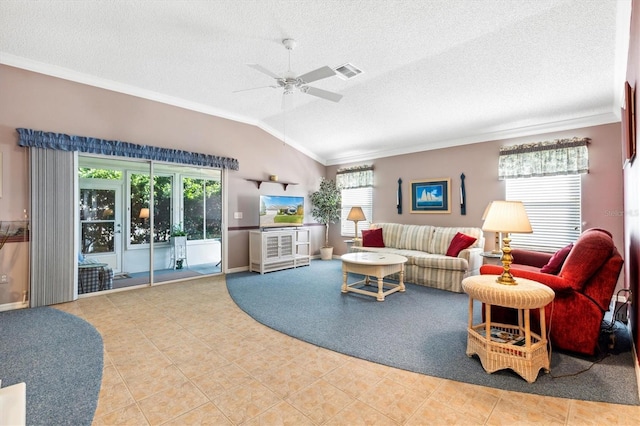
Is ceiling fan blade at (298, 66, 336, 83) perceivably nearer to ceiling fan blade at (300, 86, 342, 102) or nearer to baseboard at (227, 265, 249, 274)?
ceiling fan blade at (300, 86, 342, 102)

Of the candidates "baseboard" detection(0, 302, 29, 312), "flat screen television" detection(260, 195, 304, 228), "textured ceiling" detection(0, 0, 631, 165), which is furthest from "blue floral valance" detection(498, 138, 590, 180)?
"baseboard" detection(0, 302, 29, 312)

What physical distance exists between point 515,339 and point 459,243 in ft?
8.29

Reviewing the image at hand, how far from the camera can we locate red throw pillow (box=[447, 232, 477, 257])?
4668mm

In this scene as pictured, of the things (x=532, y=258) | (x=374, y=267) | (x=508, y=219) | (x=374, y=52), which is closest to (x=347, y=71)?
(x=374, y=52)

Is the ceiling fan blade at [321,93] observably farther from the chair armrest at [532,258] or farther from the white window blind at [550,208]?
the white window blind at [550,208]

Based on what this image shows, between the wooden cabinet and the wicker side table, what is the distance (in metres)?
3.95

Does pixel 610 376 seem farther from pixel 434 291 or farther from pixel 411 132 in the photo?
pixel 411 132

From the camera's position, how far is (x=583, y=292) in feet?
7.88

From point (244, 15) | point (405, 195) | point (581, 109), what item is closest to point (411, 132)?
point (405, 195)

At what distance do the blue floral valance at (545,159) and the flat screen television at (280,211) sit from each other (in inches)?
147

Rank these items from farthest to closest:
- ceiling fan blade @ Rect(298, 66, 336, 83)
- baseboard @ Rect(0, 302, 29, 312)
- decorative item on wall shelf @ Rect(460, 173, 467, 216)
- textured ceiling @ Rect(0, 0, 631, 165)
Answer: decorative item on wall shelf @ Rect(460, 173, 467, 216) < baseboard @ Rect(0, 302, 29, 312) < ceiling fan blade @ Rect(298, 66, 336, 83) < textured ceiling @ Rect(0, 0, 631, 165)

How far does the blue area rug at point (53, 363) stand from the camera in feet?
6.00

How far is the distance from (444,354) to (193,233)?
227 inches

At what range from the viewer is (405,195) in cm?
624
